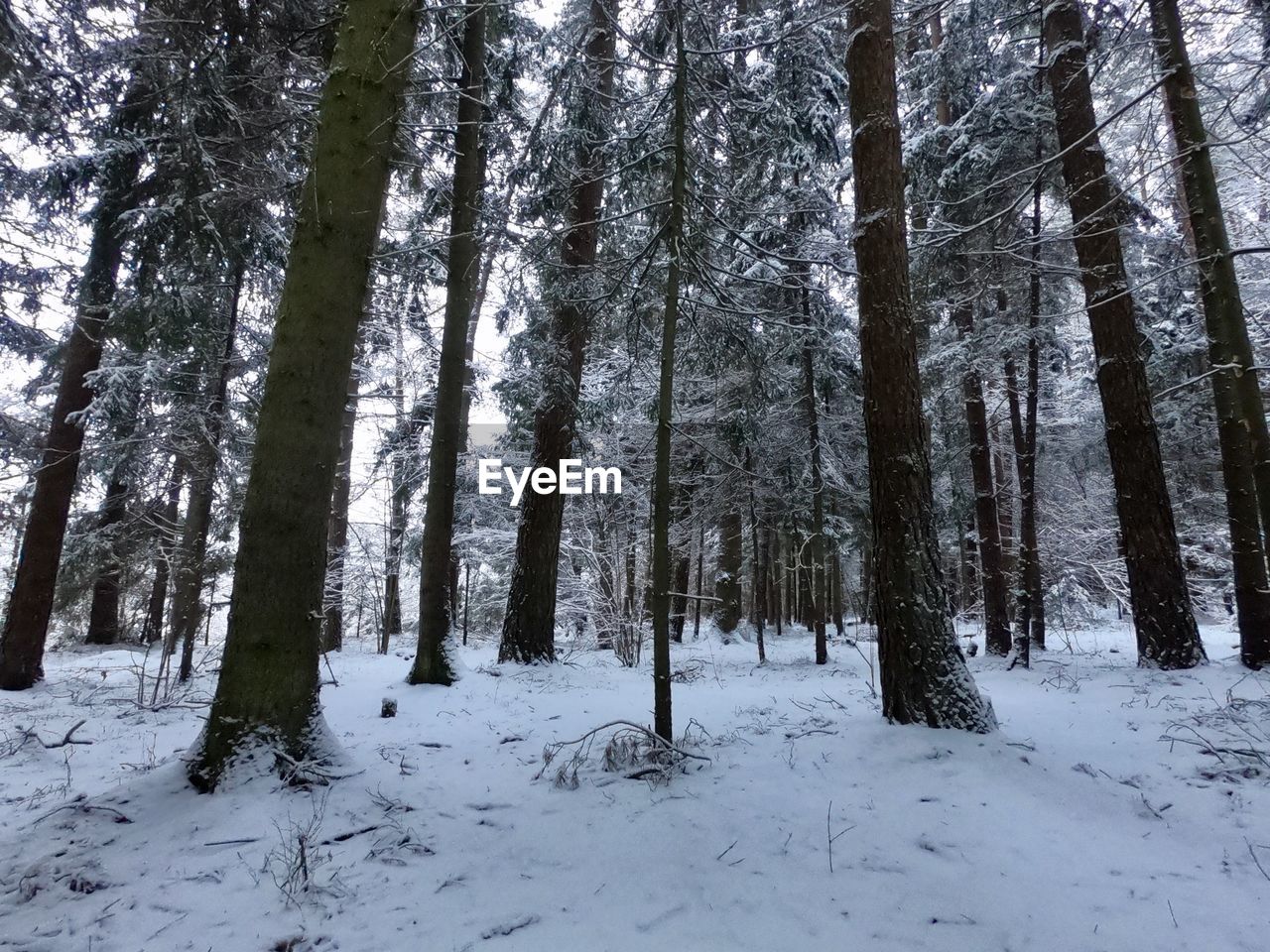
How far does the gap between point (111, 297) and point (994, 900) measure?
39.7 feet

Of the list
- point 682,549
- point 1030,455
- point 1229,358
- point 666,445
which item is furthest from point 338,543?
point 1229,358

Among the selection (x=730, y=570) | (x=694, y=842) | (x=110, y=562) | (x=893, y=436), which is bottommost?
(x=694, y=842)

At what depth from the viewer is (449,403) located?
24.2 feet

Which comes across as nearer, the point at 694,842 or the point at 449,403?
the point at 694,842

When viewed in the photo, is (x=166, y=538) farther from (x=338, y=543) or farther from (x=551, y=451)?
(x=551, y=451)

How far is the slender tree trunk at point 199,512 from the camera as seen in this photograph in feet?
26.0

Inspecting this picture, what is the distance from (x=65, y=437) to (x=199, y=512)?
87.4 inches

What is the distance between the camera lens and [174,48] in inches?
212

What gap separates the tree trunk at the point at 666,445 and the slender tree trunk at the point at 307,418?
2.02m

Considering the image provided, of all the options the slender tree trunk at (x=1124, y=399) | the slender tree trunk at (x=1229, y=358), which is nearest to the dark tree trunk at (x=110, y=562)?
the slender tree trunk at (x=1229, y=358)

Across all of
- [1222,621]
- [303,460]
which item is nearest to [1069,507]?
[1222,621]

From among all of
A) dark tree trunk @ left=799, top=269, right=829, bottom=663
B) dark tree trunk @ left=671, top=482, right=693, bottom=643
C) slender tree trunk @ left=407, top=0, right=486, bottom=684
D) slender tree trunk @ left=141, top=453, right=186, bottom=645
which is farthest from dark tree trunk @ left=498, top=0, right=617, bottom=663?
slender tree trunk @ left=141, top=453, right=186, bottom=645

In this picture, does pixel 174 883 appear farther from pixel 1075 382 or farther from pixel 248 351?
pixel 1075 382

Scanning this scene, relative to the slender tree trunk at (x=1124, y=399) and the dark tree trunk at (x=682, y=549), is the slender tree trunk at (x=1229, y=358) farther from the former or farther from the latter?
the dark tree trunk at (x=682, y=549)
